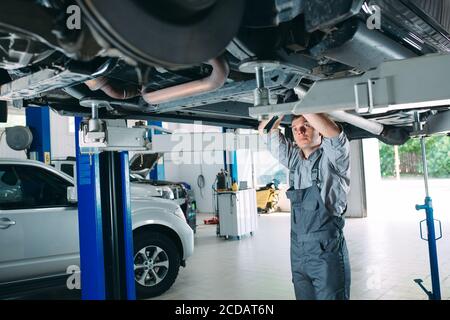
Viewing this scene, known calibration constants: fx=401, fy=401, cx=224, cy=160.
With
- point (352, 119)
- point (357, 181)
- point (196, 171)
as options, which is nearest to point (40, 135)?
point (352, 119)

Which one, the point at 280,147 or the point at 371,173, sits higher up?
the point at 280,147

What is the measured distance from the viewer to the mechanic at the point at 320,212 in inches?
93.2

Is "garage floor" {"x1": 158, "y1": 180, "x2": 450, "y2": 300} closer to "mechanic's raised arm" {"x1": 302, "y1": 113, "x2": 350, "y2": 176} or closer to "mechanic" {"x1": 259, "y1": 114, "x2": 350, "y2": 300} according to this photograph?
"mechanic" {"x1": 259, "y1": 114, "x2": 350, "y2": 300}

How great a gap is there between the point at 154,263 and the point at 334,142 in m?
2.37

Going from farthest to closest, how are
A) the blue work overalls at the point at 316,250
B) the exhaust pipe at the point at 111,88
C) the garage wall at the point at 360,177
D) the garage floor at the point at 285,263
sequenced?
the garage wall at the point at 360,177 < the garage floor at the point at 285,263 < the blue work overalls at the point at 316,250 < the exhaust pipe at the point at 111,88

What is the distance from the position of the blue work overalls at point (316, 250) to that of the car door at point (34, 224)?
2.11m

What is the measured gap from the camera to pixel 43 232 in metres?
3.46

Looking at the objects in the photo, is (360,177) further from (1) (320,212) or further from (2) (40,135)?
(1) (320,212)

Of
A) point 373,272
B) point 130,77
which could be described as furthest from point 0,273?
point 373,272

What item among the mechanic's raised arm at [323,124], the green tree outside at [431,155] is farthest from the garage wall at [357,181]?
the mechanic's raised arm at [323,124]

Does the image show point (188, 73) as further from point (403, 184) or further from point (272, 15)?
point (403, 184)

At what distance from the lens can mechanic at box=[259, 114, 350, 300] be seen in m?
2.37

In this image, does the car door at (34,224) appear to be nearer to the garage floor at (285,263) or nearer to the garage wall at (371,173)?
the garage floor at (285,263)
